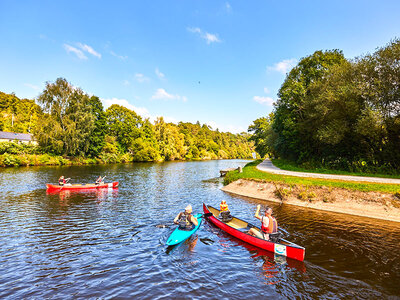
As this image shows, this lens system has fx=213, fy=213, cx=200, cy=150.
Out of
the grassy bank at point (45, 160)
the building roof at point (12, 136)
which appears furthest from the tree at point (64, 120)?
the building roof at point (12, 136)

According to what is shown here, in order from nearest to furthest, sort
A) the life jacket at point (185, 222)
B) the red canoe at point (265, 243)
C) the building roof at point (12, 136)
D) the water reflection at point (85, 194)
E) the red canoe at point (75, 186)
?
1. the red canoe at point (265, 243)
2. the life jacket at point (185, 222)
3. the water reflection at point (85, 194)
4. the red canoe at point (75, 186)
5. the building roof at point (12, 136)

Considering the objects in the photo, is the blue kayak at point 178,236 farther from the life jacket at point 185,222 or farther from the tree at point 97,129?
the tree at point 97,129

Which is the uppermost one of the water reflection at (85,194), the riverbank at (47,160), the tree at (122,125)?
the tree at (122,125)

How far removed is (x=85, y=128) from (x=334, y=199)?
6848 centimetres

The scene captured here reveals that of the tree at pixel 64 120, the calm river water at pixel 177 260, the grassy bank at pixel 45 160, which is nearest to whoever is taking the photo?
the calm river water at pixel 177 260

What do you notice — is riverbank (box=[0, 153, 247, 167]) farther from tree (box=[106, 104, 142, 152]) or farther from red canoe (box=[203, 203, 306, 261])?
red canoe (box=[203, 203, 306, 261])

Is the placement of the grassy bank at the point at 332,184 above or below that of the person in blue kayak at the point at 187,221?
above

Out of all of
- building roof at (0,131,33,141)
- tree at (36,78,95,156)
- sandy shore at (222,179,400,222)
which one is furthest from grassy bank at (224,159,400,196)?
building roof at (0,131,33,141)

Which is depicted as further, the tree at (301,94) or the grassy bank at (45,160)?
the grassy bank at (45,160)

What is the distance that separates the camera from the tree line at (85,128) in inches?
2483

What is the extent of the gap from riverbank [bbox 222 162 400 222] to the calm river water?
5.54 feet

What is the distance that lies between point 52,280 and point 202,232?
8.65m

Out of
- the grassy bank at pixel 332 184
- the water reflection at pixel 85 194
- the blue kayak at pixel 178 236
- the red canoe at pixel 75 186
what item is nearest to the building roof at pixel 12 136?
the red canoe at pixel 75 186

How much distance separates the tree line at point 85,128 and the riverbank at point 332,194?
58.9 meters
